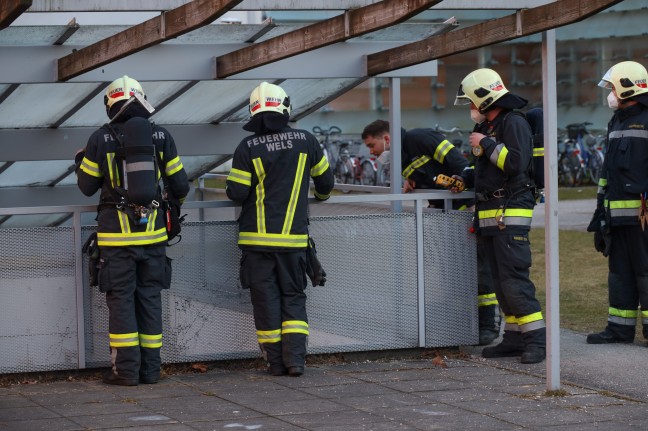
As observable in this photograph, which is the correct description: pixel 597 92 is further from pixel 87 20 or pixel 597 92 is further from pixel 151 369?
pixel 151 369

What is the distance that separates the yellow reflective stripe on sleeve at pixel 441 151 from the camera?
9.55m

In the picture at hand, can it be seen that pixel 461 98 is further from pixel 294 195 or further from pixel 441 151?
pixel 294 195

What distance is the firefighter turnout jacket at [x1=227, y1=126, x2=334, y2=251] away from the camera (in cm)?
788

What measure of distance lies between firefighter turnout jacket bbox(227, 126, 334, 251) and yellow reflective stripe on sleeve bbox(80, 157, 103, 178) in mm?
846

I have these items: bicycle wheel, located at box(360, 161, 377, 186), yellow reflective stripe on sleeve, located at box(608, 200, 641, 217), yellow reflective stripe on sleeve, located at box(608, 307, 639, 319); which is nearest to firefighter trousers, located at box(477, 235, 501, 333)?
yellow reflective stripe on sleeve, located at box(608, 307, 639, 319)

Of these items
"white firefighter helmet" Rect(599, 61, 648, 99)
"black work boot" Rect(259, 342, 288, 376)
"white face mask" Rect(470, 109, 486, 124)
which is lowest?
"black work boot" Rect(259, 342, 288, 376)

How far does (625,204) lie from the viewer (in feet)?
29.8

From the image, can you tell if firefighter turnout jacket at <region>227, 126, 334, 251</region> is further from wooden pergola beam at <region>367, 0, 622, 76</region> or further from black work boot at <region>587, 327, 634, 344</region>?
black work boot at <region>587, 327, 634, 344</region>

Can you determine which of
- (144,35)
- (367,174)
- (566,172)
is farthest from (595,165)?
(144,35)

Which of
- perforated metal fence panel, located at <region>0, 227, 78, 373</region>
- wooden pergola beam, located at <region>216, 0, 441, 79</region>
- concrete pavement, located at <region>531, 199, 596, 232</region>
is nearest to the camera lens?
wooden pergola beam, located at <region>216, 0, 441, 79</region>

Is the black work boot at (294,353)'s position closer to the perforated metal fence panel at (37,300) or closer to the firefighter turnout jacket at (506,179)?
the perforated metal fence panel at (37,300)

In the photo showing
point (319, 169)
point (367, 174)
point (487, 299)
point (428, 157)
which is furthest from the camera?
point (367, 174)

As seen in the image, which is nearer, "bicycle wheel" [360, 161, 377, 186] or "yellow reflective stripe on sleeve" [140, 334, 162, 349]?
"yellow reflective stripe on sleeve" [140, 334, 162, 349]

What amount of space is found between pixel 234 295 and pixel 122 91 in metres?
1.58
